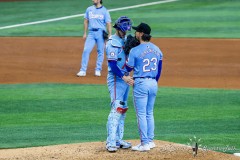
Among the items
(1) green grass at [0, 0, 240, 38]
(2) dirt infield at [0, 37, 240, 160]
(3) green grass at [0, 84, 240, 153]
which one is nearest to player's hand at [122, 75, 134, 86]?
(3) green grass at [0, 84, 240, 153]

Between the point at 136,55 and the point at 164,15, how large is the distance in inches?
692

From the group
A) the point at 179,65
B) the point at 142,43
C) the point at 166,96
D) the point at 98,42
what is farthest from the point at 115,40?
the point at 179,65

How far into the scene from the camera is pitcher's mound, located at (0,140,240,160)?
12.0 m

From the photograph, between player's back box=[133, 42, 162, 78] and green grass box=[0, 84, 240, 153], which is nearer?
player's back box=[133, 42, 162, 78]

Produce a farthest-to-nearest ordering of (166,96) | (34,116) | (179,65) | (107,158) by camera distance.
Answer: (179,65) < (166,96) < (34,116) < (107,158)

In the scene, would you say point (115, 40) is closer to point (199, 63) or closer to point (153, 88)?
point (153, 88)

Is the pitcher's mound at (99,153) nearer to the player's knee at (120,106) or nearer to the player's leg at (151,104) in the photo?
the player's leg at (151,104)

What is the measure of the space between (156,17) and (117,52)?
17.1 meters

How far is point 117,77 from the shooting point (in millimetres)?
12359

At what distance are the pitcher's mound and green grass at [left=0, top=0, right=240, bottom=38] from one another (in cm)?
1341

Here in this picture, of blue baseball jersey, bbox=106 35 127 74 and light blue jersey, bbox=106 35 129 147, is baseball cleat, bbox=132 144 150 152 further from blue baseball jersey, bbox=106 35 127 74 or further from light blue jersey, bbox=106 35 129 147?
blue baseball jersey, bbox=106 35 127 74

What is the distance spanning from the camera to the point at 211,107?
16266 millimetres

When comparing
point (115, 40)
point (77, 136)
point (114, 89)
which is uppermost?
point (115, 40)

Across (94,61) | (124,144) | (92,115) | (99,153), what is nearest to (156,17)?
(94,61)
